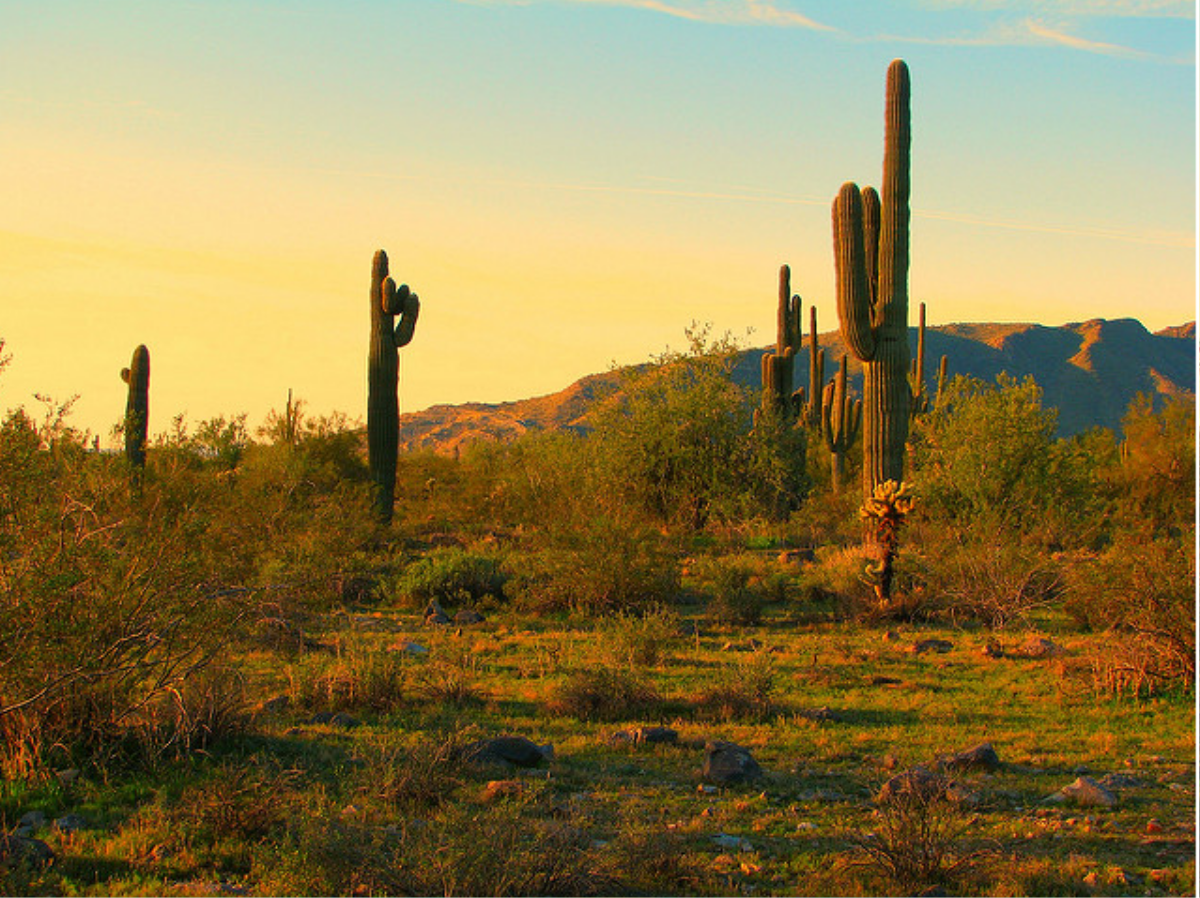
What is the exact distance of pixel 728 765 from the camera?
7254mm

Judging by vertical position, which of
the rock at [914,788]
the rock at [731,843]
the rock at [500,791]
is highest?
the rock at [914,788]

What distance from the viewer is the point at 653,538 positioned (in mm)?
15695

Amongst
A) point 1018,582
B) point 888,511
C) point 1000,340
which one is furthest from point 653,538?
point 1000,340

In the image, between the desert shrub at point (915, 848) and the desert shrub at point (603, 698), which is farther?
the desert shrub at point (603, 698)

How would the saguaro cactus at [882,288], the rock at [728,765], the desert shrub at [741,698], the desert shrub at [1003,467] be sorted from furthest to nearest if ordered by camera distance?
the desert shrub at [1003,467]
the saguaro cactus at [882,288]
the desert shrub at [741,698]
the rock at [728,765]

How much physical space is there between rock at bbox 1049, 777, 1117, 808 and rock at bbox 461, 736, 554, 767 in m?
3.61

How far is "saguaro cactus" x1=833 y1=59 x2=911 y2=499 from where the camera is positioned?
1962cm

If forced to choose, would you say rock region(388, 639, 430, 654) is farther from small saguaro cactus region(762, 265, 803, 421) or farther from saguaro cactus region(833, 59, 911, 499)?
small saguaro cactus region(762, 265, 803, 421)

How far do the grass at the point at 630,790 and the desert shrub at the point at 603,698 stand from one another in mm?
21

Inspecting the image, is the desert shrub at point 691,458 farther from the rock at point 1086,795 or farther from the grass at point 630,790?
the rock at point 1086,795

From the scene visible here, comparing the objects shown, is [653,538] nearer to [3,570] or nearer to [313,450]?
[3,570]

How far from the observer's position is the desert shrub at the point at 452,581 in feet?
51.7

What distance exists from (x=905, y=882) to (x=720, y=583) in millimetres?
9253

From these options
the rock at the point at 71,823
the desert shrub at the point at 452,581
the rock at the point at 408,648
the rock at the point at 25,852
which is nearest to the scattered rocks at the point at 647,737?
the rock at the point at 71,823
